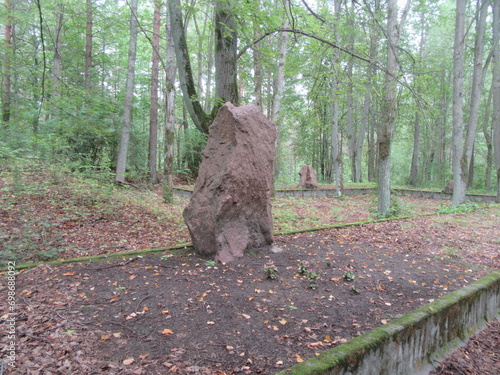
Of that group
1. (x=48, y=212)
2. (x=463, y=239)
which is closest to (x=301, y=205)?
(x=463, y=239)

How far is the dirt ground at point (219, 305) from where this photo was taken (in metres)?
2.01

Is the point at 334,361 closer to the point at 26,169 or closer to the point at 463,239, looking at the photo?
the point at 463,239

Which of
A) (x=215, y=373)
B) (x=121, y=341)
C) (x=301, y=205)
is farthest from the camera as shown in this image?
(x=301, y=205)

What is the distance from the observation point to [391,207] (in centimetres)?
823

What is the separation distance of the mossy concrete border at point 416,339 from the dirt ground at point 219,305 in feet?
0.52

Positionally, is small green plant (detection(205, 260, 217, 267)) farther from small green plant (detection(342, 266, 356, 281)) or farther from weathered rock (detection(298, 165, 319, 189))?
weathered rock (detection(298, 165, 319, 189))

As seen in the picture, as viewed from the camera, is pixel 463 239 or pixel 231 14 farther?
pixel 463 239

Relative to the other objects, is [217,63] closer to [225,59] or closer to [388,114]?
[225,59]

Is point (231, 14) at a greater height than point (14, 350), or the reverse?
point (231, 14)

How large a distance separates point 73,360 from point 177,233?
372 centimetres

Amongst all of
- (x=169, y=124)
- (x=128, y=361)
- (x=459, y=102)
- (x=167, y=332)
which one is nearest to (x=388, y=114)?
(x=459, y=102)

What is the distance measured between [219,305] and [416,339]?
6.03 ft

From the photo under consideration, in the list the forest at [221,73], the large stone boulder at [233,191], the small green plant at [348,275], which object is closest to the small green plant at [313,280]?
the small green plant at [348,275]

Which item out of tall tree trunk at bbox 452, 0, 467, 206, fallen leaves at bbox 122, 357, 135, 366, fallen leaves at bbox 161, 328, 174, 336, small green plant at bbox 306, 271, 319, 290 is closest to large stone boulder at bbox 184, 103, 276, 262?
small green plant at bbox 306, 271, 319, 290
